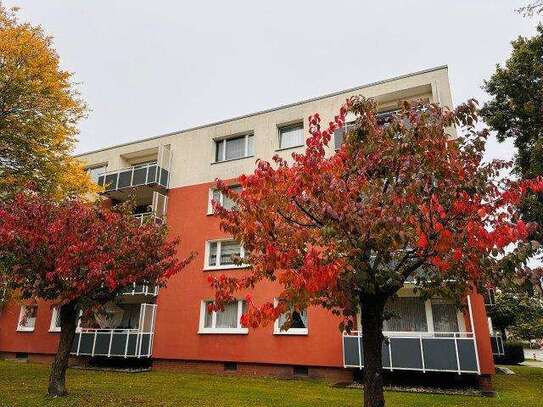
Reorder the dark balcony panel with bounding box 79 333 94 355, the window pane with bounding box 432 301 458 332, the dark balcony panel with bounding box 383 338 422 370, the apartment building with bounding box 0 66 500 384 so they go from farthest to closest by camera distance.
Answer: the dark balcony panel with bounding box 79 333 94 355, the window pane with bounding box 432 301 458 332, the apartment building with bounding box 0 66 500 384, the dark balcony panel with bounding box 383 338 422 370

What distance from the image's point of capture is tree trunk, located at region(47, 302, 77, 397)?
10734 mm

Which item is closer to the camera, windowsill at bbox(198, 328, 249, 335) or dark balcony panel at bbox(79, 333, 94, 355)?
windowsill at bbox(198, 328, 249, 335)

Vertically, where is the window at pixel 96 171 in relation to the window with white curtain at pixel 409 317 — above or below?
above

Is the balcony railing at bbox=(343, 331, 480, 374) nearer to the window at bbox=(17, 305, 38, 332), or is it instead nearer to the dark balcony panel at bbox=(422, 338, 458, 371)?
the dark balcony panel at bbox=(422, 338, 458, 371)

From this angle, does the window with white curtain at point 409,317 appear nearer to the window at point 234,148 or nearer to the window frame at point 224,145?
the window frame at point 224,145

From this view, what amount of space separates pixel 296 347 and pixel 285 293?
36.6ft

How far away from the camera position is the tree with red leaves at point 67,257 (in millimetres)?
10516

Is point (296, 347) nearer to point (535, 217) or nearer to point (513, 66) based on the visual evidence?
point (535, 217)

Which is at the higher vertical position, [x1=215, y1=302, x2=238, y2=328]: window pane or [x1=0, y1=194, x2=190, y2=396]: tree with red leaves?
[x1=0, y1=194, x2=190, y2=396]: tree with red leaves

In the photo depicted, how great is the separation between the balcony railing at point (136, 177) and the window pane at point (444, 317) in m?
14.3

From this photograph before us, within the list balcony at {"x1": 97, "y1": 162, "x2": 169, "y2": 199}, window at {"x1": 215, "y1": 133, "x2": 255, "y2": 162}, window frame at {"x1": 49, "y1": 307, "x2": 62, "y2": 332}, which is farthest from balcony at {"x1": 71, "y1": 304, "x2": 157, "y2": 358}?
window at {"x1": 215, "y1": 133, "x2": 255, "y2": 162}

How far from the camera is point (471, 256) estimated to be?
6.14 m

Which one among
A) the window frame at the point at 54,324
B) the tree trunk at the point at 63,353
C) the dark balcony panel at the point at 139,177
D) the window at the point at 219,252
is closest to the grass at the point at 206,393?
the tree trunk at the point at 63,353

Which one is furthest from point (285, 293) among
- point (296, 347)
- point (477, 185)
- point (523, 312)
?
point (523, 312)
